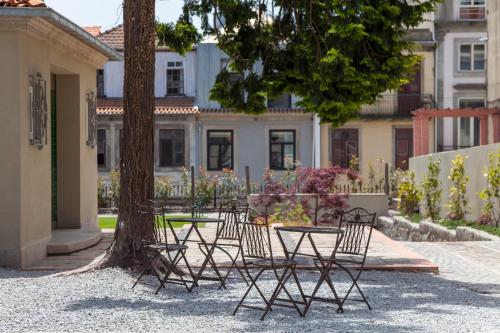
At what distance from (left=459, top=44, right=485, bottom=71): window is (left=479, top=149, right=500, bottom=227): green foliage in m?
23.9

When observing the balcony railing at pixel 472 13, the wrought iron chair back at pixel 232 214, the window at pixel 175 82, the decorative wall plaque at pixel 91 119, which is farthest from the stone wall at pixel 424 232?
the balcony railing at pixel 472 13

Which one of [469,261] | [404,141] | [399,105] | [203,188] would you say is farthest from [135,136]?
[404,141]

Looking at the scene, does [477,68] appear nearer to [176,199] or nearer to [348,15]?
[176,199]

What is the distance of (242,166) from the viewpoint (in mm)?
41531

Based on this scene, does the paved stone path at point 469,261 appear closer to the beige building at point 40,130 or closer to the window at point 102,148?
the beige building at point 40,130

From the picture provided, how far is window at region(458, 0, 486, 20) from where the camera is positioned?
1654 inches

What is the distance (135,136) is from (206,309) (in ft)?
9.97

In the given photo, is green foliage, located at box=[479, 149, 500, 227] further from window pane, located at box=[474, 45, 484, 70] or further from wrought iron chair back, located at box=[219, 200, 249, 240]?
window pane, located at box=[474, 45, 484, 70]

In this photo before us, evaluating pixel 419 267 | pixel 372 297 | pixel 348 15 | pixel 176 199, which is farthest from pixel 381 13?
pixel 176 199

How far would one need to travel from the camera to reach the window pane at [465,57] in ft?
138

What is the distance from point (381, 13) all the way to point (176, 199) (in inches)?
837

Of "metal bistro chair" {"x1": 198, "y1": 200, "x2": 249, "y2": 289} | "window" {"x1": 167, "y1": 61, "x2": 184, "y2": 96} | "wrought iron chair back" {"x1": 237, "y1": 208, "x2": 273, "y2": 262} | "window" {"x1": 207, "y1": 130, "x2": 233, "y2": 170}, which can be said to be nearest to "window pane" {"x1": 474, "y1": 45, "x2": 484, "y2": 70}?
"window" {"x1": 207, "y1": 130, "x2": 233, "y2": 170}

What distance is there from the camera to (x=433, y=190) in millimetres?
23203

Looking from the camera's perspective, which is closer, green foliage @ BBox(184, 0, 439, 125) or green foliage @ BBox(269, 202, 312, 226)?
green foliage @ BBox(184, 0, 439, 125)
